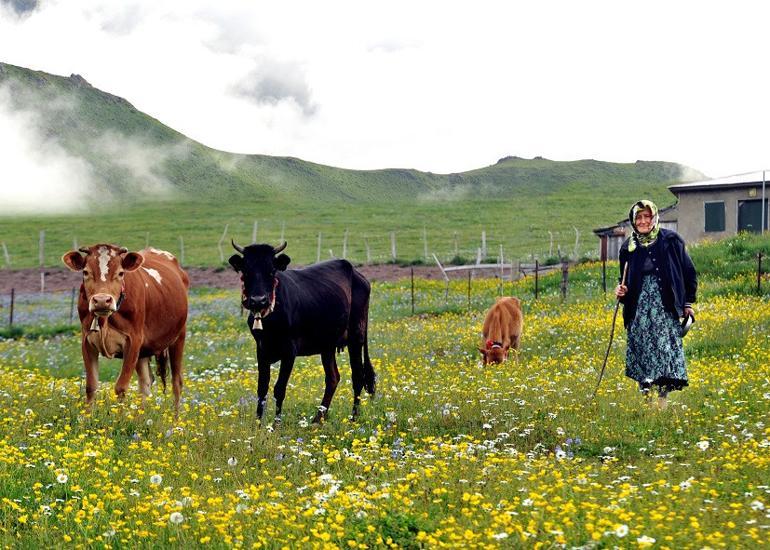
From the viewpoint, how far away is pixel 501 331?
54.5 feet

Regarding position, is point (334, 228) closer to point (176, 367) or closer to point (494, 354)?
point (494, 354)

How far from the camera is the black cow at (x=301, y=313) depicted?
10.2 m

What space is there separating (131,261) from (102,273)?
2.07ft

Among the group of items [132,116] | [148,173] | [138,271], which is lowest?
[138,271]

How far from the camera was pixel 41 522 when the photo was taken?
20.6ft

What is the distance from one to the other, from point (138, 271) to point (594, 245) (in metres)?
61.3

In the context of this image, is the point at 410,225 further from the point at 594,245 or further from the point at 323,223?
the point at 594,245

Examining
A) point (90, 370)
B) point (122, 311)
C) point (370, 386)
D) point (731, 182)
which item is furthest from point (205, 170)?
point (90, 370)

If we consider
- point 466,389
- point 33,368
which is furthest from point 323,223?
point 466,389

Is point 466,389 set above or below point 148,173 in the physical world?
below

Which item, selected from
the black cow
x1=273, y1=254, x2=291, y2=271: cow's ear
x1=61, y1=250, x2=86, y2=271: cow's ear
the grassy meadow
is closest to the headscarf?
the black cow

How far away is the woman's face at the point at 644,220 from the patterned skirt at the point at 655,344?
653 mm

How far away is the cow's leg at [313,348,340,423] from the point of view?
418 inches

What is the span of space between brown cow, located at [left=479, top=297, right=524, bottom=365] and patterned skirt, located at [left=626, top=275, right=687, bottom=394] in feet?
15.1
